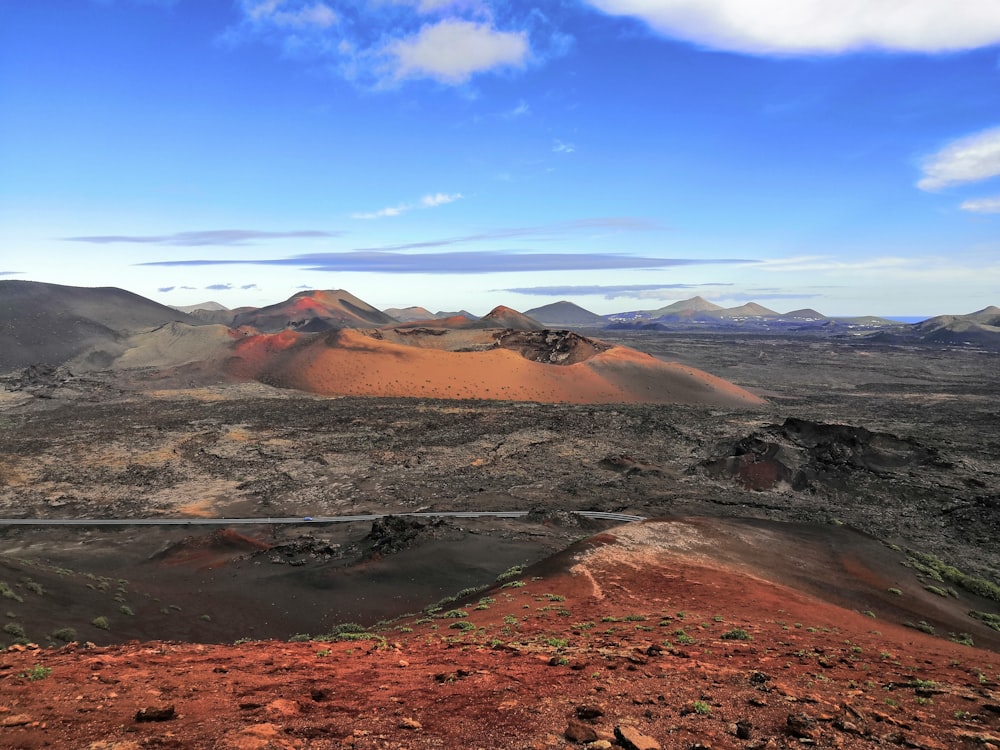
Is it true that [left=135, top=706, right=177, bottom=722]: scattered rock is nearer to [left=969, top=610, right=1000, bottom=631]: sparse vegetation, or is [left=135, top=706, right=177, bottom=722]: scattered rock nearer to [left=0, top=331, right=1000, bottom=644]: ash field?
[left=0, top=331, right=1000, bottom=644]: ash field

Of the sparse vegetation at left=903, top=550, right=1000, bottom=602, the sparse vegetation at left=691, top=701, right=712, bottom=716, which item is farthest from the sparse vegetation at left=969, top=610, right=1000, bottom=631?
the sparse vegetation at left=691, top=701, right=712, bottom=716

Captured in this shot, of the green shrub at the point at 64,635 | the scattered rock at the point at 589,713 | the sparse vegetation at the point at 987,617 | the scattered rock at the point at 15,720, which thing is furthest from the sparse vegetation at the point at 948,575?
the green shrub at the point at 64,635

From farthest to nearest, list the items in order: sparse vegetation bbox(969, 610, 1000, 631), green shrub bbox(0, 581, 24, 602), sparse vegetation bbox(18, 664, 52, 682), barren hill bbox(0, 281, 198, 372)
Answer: barren hill bbox(0, 281, 198, 372)
sparse vegetation bbox(969, 610, 1000, 631)
green shrub bbox(0, 581, 24, 602)
sparse vegetation bbox(18, 664, 52, 682)

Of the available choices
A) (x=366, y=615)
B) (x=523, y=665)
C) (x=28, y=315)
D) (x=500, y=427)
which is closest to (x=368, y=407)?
(x=500, y=427)

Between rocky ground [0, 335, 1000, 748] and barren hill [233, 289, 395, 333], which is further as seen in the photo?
barren hill [233, 289, 395, 333]

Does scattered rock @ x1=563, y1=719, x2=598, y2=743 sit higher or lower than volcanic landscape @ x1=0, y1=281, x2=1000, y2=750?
higher

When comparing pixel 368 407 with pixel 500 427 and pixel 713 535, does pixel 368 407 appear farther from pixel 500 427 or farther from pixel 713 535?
pixel 713 535

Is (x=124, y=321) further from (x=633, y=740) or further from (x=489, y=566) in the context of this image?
(x=633, y=740)
